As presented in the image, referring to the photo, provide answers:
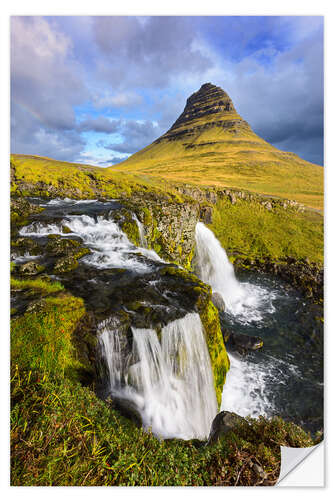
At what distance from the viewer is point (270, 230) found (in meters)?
26.5

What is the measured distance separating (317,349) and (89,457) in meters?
11.9

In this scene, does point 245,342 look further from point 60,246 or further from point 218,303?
point 60,246

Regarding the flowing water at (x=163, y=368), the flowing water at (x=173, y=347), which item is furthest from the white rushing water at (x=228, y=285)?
the flowing water at (x=163, y=368)

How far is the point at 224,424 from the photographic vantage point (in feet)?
13.1

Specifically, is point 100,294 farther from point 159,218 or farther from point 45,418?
point 159,218

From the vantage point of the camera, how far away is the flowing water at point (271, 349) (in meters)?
7.57

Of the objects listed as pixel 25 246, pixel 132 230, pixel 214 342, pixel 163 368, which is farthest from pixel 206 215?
pixel 163 368

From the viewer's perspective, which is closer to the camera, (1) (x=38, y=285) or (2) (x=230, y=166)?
(1) (x=38, y=285)

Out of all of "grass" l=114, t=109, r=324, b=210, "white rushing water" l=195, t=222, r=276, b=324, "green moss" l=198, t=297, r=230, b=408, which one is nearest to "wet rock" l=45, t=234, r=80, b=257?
"green moss" l=198, t=297, r=230, b=408

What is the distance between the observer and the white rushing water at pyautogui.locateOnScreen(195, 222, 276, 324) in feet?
45.5

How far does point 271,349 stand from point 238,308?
3911 mm

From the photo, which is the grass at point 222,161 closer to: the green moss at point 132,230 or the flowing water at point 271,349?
the flowing water at point 271,349

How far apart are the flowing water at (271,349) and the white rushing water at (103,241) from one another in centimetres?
577

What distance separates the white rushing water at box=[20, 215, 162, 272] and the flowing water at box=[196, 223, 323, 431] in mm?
5767
